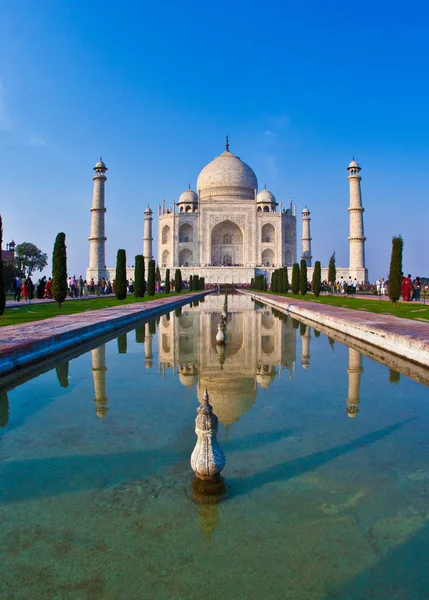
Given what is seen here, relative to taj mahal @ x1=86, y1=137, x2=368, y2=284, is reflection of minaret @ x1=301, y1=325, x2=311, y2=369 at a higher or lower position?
lower

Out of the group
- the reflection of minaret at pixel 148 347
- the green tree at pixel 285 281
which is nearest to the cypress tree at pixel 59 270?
the reflection of minaret at pixel 148 347

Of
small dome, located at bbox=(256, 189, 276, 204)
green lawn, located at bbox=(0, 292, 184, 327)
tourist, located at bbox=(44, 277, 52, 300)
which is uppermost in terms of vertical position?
small dome, located at bbox=(256, 189, 276, 204)

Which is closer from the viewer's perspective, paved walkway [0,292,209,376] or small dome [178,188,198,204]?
paved walkway [0,292,209,376]

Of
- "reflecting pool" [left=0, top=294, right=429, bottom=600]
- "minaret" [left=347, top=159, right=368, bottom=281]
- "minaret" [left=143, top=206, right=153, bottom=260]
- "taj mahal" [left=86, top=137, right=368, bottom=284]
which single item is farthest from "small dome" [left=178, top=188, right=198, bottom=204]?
"reflecting pool" [left=0, top=294, right=429, bottom=600]

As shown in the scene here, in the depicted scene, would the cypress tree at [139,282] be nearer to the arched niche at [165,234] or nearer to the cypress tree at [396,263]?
the cypress tree at [396,263]

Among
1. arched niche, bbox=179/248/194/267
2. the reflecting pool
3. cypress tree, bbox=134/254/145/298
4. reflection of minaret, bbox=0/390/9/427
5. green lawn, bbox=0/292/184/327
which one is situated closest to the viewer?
the reflecting pool

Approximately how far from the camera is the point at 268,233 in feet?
118

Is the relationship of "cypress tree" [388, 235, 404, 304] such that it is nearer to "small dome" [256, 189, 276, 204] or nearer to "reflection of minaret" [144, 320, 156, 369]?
"reflection of minaret" [144, 320, 156, 369]

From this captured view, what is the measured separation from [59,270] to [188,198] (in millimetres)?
28689

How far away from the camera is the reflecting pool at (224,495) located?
127 centimetres

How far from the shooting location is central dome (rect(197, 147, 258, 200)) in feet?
122

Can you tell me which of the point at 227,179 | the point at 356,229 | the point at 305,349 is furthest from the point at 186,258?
the point at 305,349

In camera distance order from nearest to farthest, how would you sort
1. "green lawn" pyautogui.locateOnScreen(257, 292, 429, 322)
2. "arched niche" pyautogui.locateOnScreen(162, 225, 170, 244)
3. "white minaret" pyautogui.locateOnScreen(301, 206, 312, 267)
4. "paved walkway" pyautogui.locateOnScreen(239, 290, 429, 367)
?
1. "paved walkway" pyautogui.locateOnScreen(239, 290, 429, 367)
2. "green lawn" pyautogui.locateOnScreen(257, 292, 429, 322)
3. "arched niche" pyautogui.locateOnScreen(162, 225, 170, 244)
4. "white minaret" pyautogui.locateOnScreen(301, 206, 312, 267)

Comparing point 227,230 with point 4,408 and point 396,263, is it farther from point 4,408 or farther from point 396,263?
point 4,408
